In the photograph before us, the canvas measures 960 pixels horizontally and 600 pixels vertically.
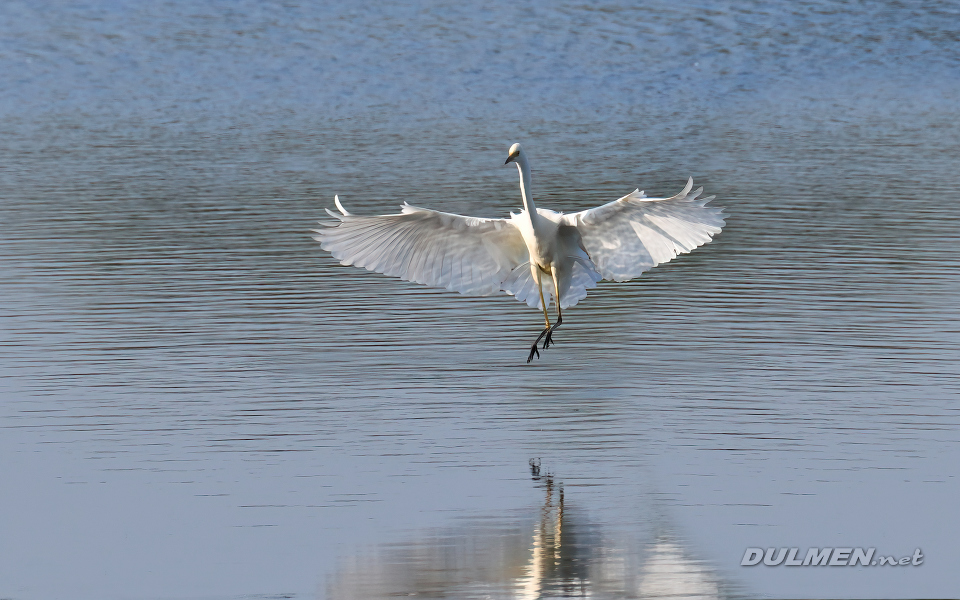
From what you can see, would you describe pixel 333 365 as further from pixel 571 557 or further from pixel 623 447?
pixel 571 557

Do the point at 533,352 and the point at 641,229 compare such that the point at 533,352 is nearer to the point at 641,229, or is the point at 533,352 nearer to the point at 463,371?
the point at 463,371

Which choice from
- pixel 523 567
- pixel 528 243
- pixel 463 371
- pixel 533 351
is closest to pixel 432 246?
pixel 528 243

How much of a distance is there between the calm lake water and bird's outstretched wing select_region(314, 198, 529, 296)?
2.28ft

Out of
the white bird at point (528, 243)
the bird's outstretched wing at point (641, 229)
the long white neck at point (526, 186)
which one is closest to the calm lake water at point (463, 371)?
the white bird at point (528, 243)

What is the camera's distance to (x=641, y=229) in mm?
10391

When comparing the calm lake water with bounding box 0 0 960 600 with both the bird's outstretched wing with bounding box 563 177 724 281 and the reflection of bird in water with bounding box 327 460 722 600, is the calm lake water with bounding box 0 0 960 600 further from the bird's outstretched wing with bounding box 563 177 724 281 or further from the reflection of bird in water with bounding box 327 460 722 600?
the bird's outstretched wing with bounding box 563 177 724 281

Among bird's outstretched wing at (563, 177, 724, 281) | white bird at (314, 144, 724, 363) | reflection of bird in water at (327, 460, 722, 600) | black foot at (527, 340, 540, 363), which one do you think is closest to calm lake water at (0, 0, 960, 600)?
reflection of bird in water at (327, 460, 722, 600)

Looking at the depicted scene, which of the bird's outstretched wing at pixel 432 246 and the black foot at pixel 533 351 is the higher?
the bird's outstretched wing at pixel 432 246

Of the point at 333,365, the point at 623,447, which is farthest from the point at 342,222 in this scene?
the point at 623,447

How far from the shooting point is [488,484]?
327 inches

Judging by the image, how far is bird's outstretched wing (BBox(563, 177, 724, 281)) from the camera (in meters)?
9.91

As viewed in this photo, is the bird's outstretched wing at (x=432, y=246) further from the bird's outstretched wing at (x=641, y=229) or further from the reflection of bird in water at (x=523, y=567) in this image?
the reflection of bird in water at (x=523, y=567)

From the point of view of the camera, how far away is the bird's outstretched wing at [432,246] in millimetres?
10398

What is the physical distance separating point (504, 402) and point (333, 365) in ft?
5.46
